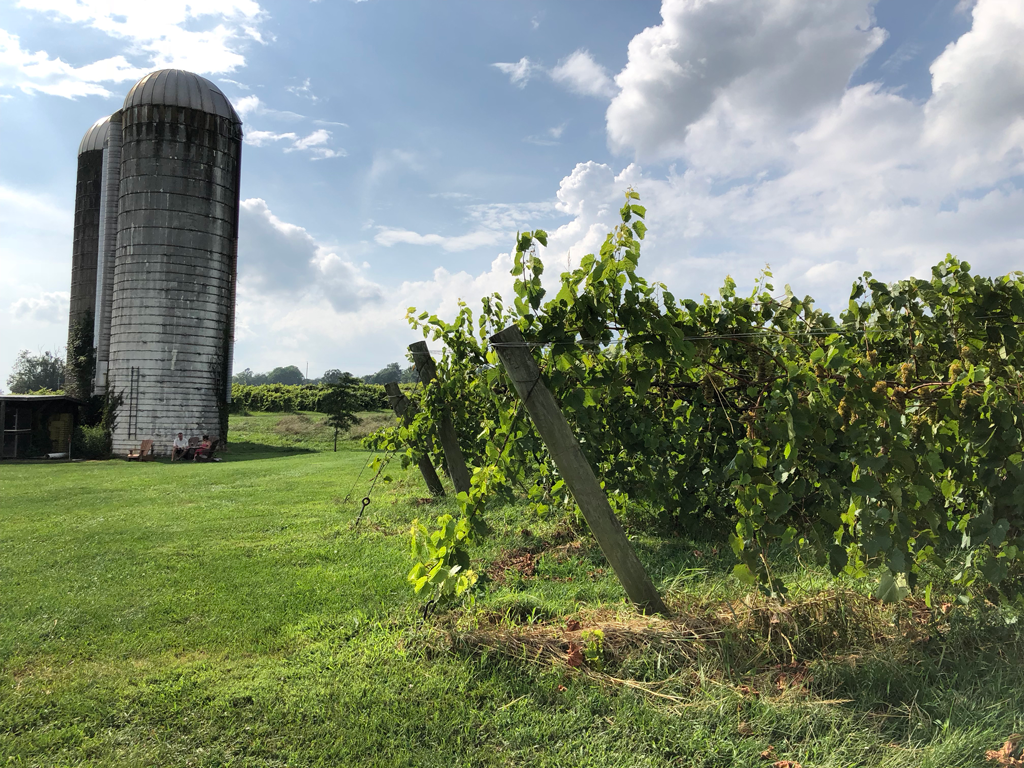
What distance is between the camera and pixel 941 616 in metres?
3.52

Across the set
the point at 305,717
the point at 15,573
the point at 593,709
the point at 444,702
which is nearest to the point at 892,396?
the point at 593,709

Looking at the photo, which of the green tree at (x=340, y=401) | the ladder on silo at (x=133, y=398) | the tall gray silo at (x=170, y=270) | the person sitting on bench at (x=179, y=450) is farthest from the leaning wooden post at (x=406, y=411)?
the ladder on silo at (x=133, y=398)

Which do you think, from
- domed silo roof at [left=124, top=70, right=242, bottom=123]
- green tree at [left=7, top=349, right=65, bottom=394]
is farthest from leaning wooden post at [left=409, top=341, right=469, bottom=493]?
green tree at [left=7, top=349, right=65, bottom=394]

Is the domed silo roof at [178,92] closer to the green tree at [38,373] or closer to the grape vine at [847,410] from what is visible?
the grape vine at [847,410]

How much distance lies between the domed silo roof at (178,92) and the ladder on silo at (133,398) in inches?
386

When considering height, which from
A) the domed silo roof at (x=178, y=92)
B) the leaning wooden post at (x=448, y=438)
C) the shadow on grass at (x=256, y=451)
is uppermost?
the domed silo roof at (x=178, y=92)

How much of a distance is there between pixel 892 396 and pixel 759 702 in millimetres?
1637

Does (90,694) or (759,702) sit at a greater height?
(759,702)

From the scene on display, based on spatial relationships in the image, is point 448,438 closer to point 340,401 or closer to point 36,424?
point 340,401

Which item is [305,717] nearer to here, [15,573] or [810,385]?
[810,385]

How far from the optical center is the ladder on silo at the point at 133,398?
21.0 metres

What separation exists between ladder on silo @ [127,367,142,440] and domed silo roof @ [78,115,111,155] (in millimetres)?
16493

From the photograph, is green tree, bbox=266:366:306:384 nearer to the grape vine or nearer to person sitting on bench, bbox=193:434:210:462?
person sitting on bench, bbox=193:434:210:462

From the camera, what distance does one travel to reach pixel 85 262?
29078 mm
